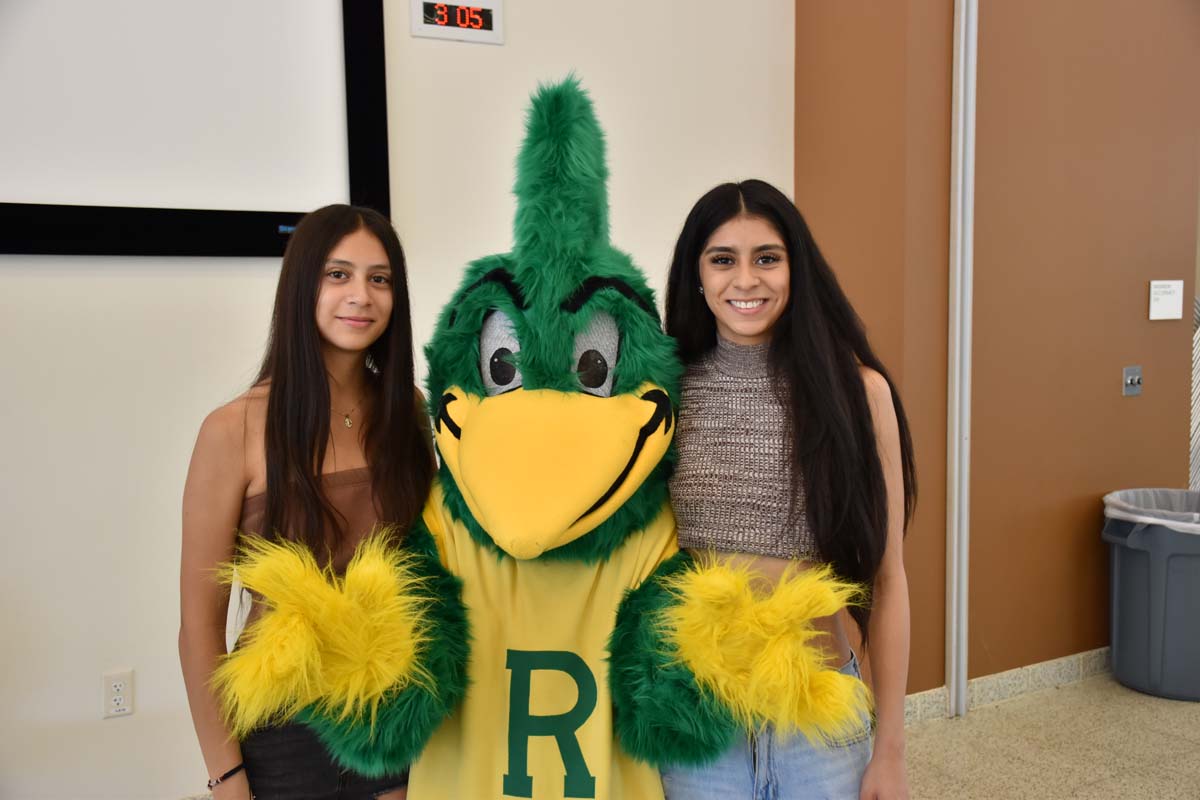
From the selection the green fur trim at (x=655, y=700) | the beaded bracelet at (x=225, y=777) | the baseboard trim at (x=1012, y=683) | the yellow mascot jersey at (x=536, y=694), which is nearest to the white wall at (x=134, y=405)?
the beaded bracelet at (x=225, y=777)

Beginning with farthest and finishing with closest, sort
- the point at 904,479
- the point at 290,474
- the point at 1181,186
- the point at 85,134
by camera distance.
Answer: the point at 1181,186 < the point at 85,134 < the point at 904,479 < the point at 290,474

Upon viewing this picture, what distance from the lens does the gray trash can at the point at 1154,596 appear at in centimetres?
280

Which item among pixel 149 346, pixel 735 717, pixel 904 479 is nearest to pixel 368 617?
pixel 735 717

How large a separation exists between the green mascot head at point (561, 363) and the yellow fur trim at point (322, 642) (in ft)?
0.55

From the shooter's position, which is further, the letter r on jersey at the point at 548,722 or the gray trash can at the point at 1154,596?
the gray trash can at the point at 1154,596

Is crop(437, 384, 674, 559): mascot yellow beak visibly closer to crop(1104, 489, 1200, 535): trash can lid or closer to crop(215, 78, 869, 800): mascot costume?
crop(215, 78, 869, 800): mascot costume

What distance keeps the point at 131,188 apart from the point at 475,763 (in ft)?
5.74

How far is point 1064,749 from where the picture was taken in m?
2.61

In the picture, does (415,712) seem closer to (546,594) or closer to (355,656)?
(355,656)

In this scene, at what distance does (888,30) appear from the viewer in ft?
8.65

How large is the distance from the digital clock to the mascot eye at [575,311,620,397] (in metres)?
1.62

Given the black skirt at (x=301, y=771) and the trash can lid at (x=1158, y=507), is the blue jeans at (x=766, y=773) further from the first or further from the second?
the trash can lid at (x=1158, y=507)

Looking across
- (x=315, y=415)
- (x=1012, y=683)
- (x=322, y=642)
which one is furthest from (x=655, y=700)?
(x=1012, y=683)

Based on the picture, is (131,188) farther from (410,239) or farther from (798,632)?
(798,632)
